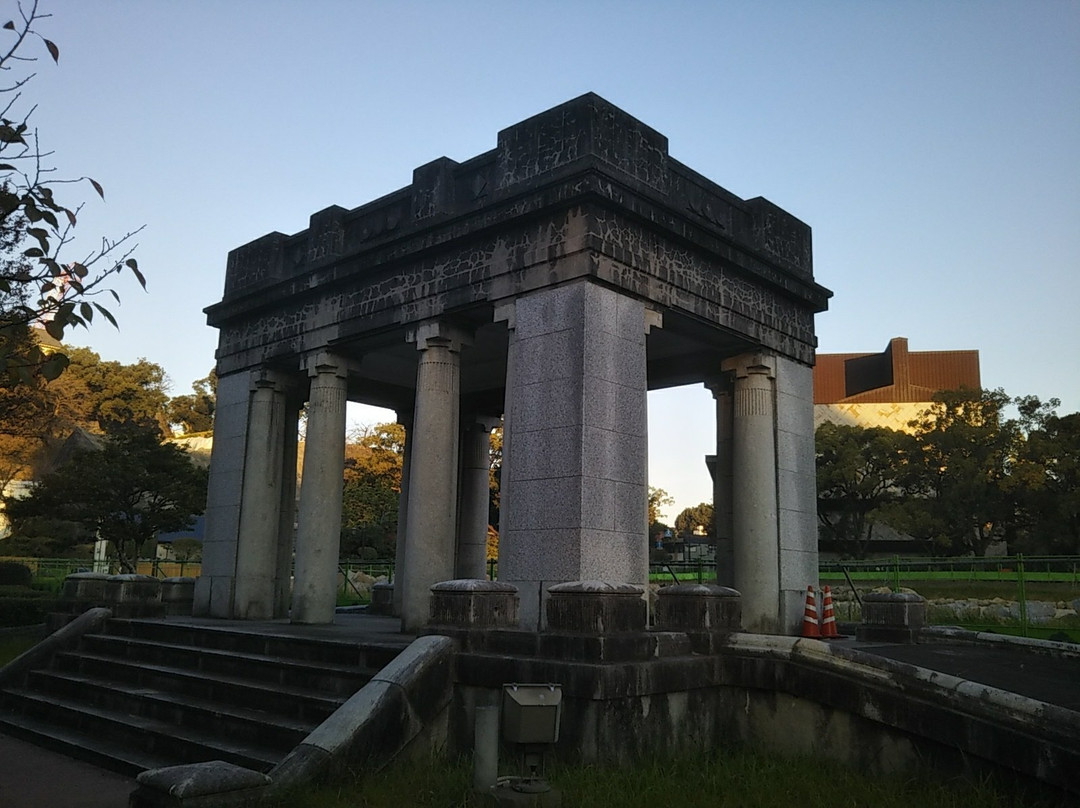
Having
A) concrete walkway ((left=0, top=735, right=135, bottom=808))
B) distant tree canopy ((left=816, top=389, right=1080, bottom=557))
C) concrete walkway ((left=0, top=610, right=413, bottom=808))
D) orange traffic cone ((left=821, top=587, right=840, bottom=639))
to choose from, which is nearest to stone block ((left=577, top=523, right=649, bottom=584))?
concrete walkway ((left=0, top=610, right=413, bottom=808))

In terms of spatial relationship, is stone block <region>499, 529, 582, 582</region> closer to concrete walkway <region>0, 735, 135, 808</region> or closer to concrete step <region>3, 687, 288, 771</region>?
concrete step <region>3, 687, 288, 771</region>

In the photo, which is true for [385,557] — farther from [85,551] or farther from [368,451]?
[85,551]

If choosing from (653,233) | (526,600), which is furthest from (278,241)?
(526,600)

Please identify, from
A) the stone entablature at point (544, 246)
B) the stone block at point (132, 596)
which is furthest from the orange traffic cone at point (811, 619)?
the stone block at point (132, 596)

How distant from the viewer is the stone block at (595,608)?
892 cm

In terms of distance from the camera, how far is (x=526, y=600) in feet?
38.6

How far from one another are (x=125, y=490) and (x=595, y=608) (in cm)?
2805

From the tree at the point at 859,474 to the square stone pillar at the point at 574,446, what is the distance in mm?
35688

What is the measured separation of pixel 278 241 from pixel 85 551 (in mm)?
36031

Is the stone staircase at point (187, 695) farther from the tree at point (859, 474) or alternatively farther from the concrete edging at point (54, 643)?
the tree at point (859, 474)

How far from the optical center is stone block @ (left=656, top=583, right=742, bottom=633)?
33.0ft

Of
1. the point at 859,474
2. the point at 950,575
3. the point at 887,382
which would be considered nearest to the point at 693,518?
the point at 887,382

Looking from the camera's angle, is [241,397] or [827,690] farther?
[241,397]

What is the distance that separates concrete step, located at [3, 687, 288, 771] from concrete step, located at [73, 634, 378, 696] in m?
0.99
